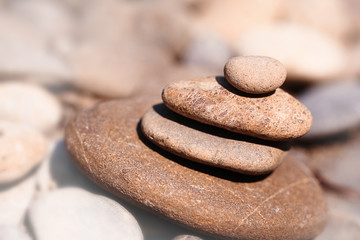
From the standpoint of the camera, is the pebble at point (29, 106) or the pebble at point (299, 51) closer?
the pebble at point (29, 106)

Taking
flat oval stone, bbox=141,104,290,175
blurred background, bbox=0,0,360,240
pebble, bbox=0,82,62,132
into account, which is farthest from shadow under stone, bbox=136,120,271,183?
pebble, bbox=0,82,62,132

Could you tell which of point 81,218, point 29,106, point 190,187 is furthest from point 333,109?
point 29,106

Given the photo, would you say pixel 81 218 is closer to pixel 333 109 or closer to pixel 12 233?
pixel 12 233

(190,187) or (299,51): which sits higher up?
(299,51)

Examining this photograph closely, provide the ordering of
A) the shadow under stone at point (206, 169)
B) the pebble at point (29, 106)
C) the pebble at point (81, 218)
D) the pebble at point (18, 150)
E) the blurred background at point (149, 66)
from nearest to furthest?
the pebble at point (81, 218) → the shadow under stone at point (206, 169) → the pebble at point (18, 150) → the blurred background at point (149, 66) → the pebble at point (29, 106)

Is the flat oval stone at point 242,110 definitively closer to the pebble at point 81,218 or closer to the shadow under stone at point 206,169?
the shadow under stone at point 206,169

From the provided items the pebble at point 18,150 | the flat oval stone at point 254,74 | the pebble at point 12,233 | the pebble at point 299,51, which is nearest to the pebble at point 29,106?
the pebble at point 18,150

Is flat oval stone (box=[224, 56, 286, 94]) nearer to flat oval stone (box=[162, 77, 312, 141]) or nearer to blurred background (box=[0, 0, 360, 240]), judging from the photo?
flat oval stone (box=[162, 77, 312, 141])
